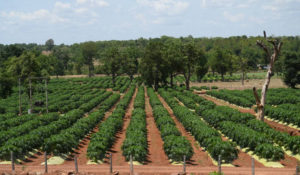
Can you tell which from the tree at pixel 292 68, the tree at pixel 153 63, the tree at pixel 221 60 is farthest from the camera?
the tree at pixel 221 60

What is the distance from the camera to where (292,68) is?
72.0 metres

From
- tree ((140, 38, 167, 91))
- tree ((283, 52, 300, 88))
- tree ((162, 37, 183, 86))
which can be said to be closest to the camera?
tree ((283, 52, 300, 88))

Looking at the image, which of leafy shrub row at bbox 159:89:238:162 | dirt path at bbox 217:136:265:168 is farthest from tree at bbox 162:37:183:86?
dirt path at bbox 217:136:265:168

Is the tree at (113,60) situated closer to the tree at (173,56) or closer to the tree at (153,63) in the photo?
the tree at (153,63)

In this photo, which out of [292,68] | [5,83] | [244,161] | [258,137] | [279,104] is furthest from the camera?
[292,68]

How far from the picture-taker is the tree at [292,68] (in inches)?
2830

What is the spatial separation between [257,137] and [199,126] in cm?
626

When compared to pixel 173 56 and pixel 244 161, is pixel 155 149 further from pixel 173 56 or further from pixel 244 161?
pixel 173 56

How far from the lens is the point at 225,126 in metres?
28.2

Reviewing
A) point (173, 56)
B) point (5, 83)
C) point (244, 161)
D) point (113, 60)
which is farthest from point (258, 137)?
point (113, 60)

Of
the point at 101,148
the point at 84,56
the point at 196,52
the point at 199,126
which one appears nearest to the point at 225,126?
the point at 199,126

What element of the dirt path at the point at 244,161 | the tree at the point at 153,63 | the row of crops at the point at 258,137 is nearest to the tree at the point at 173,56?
the tree at the point at 153,63

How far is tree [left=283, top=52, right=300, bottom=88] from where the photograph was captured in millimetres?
71887

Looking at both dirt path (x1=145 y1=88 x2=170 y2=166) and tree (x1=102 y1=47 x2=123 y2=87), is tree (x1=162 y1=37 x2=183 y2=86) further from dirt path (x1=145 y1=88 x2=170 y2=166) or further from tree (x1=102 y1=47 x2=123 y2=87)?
dirt path (x1=145 y1=88 x2=170 y2=166)
